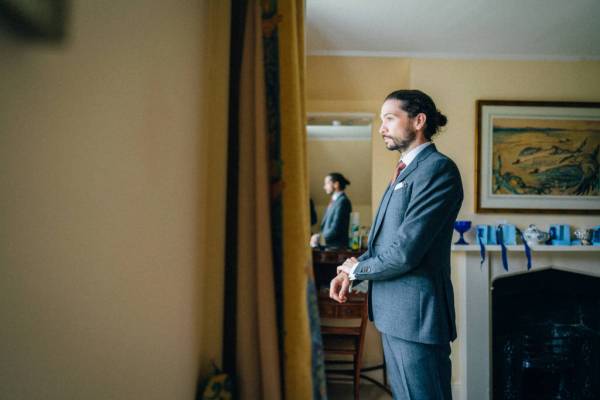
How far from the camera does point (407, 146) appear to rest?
4.24 feet

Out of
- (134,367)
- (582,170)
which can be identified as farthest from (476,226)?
(134,367)

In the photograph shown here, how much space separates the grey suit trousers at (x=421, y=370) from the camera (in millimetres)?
1096

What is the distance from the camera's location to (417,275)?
44.4 inches

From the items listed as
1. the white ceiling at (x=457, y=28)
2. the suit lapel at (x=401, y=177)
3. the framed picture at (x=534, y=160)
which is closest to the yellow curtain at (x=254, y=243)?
the suit lapel at (x=401, y=177)

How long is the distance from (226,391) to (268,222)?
42 cm

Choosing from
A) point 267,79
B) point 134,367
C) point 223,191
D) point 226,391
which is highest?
point 267,79

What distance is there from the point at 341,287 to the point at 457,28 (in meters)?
1.86

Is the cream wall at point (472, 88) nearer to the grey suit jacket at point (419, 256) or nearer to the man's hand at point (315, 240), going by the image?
the man's hand at point (315, 240)

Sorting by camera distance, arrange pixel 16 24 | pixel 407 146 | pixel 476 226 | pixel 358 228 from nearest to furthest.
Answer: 1. pixel 16 24
2. pixel 407 146
3. pixel 476 226
4. pixel 358 228

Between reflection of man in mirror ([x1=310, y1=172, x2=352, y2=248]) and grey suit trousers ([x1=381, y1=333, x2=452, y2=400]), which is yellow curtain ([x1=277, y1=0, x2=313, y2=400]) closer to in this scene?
grey suit trousers ([x1=381, y1=333, x2=452, y2=400])

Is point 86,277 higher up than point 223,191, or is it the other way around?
point 223,191

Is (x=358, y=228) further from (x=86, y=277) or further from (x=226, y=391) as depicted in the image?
(x=86, y=277)

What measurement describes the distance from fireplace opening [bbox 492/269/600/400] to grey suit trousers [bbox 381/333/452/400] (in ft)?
5.19

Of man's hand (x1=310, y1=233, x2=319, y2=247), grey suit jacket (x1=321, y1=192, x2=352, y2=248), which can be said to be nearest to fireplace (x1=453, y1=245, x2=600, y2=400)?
grey suit jacket (x1=321, y1=192, x2=352, y2=248)
